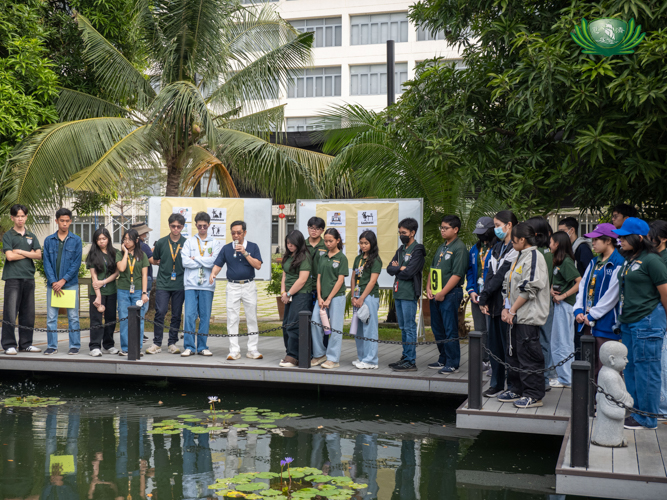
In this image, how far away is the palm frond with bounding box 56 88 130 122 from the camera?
12.6 meters

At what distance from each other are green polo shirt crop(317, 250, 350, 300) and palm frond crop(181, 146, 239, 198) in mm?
5194

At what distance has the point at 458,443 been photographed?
6.48 m

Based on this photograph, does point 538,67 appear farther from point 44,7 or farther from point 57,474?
point 44,7

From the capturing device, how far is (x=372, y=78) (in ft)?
143

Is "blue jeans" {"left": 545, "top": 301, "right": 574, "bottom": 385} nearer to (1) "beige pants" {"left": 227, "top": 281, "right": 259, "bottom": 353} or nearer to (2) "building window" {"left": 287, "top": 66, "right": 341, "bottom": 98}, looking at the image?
(1) "beige pants" {"left": 227, "top": 281, "right": 259, "bottom": 353}

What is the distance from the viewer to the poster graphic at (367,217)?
9732 mm

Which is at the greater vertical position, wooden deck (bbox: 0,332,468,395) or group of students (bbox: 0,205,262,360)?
group of students (bbox: 0,205,262,360)

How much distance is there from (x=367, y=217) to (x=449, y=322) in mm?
2708

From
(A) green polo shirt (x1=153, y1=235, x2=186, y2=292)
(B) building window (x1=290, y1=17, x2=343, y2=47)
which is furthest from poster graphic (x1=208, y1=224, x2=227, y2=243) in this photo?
(B) building window (x1=290, y1=17, x2=343, y2=47)

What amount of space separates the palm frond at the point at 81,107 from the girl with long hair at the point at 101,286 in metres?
4.89

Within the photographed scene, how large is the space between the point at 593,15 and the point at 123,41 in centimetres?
1030

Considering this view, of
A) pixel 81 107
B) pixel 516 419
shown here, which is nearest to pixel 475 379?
→ pixel 516 419

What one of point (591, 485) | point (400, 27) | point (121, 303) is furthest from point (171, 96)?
point (400, 27)

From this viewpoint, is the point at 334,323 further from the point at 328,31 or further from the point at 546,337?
the point at 328,31
